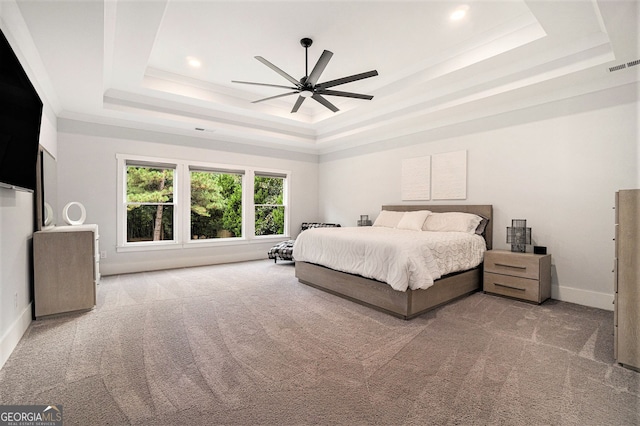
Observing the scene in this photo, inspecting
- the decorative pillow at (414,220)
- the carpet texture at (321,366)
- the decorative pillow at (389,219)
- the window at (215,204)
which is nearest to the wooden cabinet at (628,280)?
the carpet texture at (321,366)

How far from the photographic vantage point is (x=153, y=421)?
153 centimetres

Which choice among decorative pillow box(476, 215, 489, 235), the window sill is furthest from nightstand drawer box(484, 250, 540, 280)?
the window sill

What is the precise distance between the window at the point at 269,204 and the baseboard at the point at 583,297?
506 cm

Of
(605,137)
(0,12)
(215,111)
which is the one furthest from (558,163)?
(0,12)

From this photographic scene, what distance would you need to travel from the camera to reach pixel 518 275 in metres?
3.54

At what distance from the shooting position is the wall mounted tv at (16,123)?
1815 millimetres

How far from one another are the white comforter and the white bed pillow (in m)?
0.20

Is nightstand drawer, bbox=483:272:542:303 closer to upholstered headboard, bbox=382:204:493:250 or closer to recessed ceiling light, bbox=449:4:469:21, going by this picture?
upholstered headboard, bbox=382:204:493:250

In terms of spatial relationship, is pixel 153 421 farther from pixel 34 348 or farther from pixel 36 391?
pixel 34 348

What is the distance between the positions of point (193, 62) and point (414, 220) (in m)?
3.82

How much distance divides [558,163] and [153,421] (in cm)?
468

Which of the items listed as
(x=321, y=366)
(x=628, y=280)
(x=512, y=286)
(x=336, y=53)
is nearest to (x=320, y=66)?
(x=336, y=53)

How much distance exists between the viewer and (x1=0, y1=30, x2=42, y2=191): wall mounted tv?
1.82 m

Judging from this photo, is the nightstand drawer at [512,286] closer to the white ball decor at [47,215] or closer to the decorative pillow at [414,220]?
the decorative pillow at [414,220]
